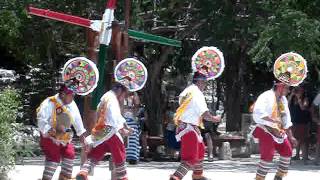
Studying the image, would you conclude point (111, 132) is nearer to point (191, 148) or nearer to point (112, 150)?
point (112, 150)

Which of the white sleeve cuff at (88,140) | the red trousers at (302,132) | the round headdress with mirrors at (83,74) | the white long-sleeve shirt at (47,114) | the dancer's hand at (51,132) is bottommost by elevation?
the red trousers at (302,132)

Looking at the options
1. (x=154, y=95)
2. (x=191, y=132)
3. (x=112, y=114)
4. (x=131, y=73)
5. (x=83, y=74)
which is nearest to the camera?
(x=112, y=114)

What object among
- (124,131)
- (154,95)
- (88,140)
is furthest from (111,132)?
(154,95)

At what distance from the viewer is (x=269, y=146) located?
11336 millimetres

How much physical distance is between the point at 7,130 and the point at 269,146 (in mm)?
4056

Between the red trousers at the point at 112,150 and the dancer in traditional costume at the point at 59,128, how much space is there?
330 millimetres

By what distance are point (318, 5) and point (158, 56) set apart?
5.72 m

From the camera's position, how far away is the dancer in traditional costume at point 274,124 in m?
11.3

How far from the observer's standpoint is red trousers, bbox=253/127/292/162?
445 inches

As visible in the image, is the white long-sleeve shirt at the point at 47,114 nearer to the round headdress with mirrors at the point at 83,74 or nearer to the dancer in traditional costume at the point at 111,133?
the round headdress with mirrors at the point at 83,74

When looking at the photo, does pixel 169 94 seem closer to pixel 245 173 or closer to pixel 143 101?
pixel 143 101

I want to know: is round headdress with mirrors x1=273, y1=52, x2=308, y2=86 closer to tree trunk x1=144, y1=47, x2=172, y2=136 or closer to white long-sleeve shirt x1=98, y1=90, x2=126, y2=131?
white long-sleeve shirt x1=98, y1=90, x2=126, y2=131

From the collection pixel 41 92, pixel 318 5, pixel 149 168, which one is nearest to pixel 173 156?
pixel 149 168

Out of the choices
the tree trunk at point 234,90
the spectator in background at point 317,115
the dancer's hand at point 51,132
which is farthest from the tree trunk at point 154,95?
the dancer's hand at point 51,132
